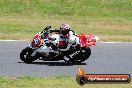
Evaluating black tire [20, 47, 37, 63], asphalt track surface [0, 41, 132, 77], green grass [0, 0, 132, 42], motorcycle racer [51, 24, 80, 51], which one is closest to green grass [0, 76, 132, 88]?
asphalt track surface [0, 41, 132, 77]

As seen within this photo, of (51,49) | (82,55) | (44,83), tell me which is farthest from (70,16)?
(44,83)

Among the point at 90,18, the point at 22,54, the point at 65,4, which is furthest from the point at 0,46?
the point at 65,4

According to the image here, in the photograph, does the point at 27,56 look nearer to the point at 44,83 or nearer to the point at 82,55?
the point at 82,55

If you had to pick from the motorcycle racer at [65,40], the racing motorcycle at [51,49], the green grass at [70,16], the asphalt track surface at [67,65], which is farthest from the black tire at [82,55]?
the green grass at [70,16]

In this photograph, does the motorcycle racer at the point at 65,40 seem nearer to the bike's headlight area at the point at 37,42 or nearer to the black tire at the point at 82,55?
the black tire at the point at 82,55

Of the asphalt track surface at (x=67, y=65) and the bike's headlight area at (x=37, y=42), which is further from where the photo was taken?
the bike's headlight area at (x=37, y=42)

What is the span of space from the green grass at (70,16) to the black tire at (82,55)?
6588 millimetres

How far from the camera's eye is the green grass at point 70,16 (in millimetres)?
27328

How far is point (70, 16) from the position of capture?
32750 mm

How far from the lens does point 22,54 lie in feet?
60.0

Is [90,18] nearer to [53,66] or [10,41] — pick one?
[10,41]

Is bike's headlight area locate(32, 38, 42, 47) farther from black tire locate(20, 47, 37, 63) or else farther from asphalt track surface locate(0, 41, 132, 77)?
asphalt track surface locate(0, 41, 132, 77)

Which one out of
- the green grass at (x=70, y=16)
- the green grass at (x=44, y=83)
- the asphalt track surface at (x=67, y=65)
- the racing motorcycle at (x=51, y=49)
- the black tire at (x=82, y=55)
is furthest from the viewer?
the green grass at (x=70, y=16)

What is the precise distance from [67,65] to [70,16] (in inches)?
580
